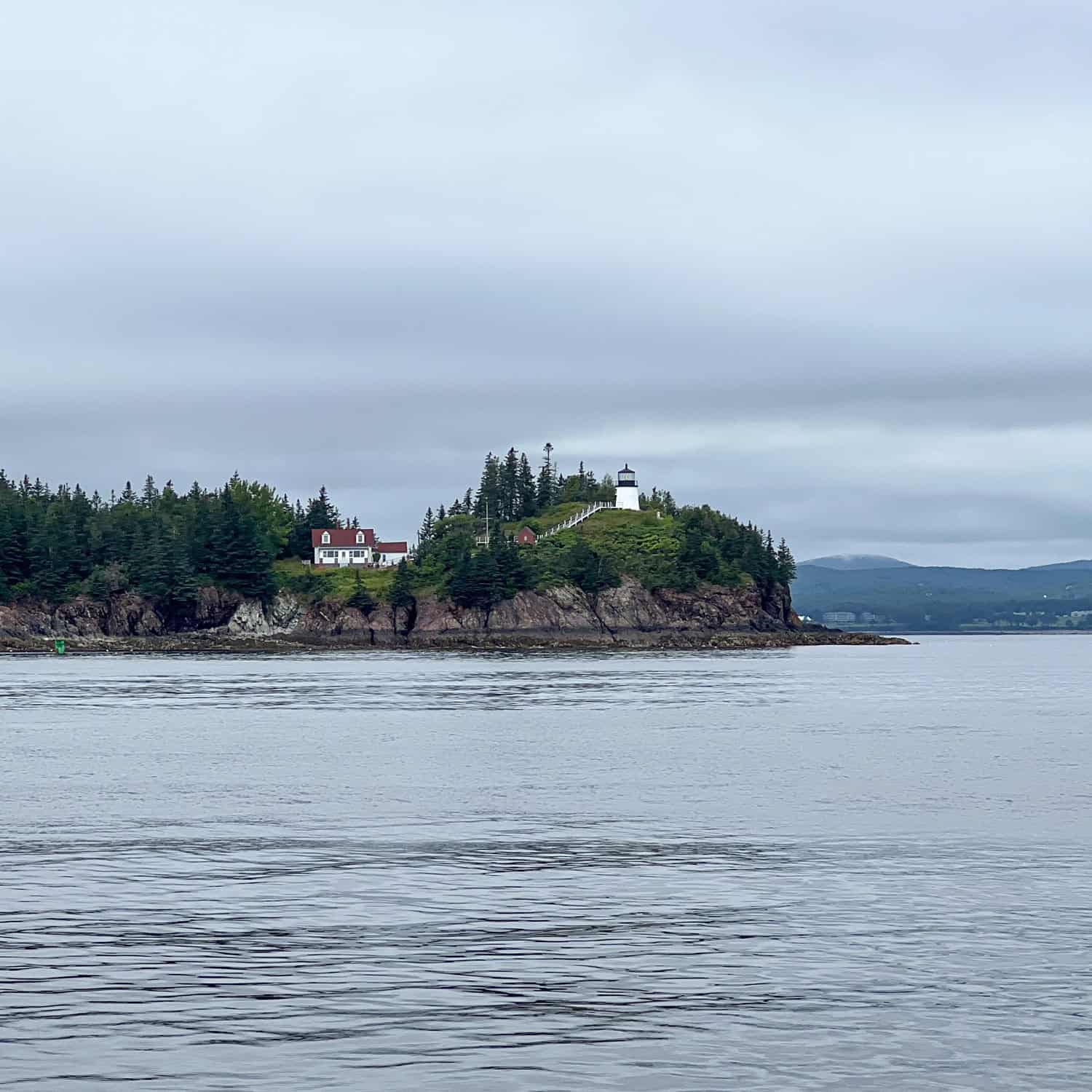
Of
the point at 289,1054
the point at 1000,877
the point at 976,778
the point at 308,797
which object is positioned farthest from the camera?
the point at 976,778

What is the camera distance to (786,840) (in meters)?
34.2

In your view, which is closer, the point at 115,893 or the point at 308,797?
the point at 115,893

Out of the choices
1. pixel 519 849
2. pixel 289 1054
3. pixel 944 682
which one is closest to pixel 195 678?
pixel 944 682

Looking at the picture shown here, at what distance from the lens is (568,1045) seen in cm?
1766

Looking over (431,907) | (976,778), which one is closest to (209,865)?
(431,907)

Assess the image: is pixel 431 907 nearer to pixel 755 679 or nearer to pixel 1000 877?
pixel 1000 877

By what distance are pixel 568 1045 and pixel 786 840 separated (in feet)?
57.0

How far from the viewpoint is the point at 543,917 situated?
2525 centimetres

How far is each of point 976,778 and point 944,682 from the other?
86.6 metres

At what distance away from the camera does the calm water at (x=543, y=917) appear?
1728 cm

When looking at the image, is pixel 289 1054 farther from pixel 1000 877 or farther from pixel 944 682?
pixel 944 682

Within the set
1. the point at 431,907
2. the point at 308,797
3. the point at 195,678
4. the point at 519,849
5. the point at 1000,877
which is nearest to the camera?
the point at 431,907

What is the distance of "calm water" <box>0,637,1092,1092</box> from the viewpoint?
1728 centimetres

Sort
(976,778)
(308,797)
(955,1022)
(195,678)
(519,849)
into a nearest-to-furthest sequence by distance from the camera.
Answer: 1. (955,1022)
2. (519,849)
3. (308,797)
4. (976,778)
5. (195,678)
